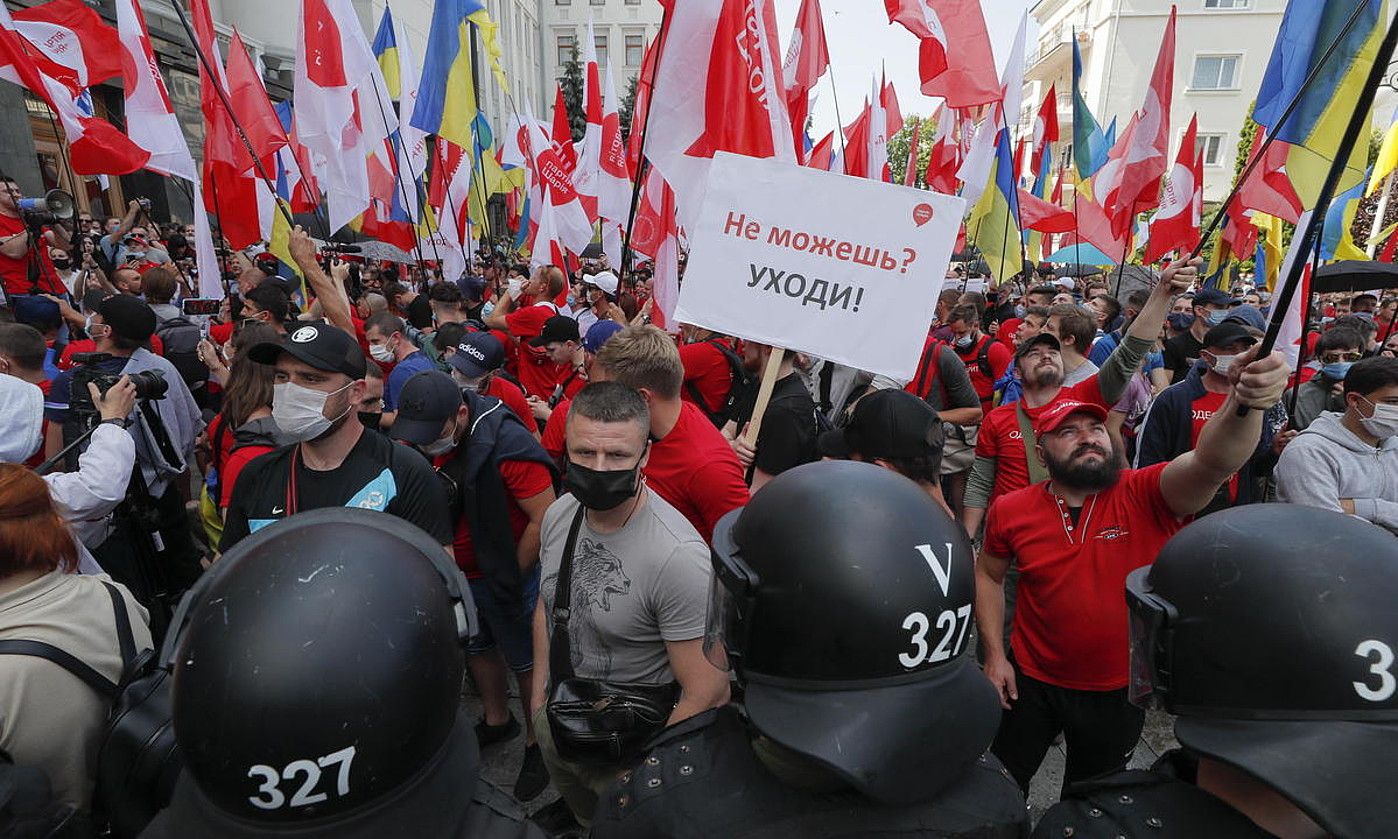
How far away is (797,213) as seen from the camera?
3049 mm

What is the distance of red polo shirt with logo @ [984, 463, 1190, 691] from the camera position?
2.54m

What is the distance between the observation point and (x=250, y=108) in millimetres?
6809

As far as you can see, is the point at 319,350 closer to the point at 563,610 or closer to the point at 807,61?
the point at 563,610

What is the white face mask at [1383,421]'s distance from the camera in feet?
10.5

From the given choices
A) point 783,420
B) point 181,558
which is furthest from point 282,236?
point 783,420

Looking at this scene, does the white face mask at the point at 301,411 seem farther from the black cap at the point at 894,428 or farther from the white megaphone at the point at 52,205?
the white megaphone at the point at 52,205

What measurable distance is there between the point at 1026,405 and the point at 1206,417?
3.38 feet

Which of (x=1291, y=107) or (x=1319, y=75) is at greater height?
(x=1319, y=75)

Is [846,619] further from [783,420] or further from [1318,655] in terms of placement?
[783,420]

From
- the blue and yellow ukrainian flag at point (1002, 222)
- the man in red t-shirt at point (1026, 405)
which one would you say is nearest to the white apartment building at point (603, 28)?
the blue and yellow ukrainian flag at point (1002, 222)

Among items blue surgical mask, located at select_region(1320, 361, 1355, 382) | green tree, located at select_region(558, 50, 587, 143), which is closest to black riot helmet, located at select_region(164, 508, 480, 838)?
blue surgical mask, located at select_region(1320, 361, 1355, 382)

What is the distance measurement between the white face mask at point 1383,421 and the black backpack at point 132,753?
4569 mm

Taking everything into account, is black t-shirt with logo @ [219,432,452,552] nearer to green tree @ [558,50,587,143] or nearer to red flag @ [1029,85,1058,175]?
red flag @ [1029,85,1058,175]

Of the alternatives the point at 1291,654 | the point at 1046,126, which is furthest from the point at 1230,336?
the point at 1046,126
